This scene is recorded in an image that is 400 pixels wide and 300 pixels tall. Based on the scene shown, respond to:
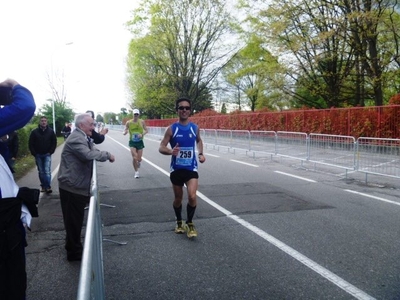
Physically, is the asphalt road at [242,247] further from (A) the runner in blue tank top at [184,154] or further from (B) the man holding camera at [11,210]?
(B) the man holding camera at [11,210]

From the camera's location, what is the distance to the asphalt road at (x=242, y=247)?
387cm

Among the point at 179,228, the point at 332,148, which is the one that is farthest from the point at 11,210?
the point at 332,148

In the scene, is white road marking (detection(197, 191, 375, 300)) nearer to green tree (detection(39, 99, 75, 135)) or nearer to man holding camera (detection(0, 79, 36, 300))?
man holding camera (detection(0, 79, 36, 300))

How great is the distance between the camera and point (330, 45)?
81.1 ft

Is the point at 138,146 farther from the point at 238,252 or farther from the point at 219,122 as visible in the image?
the point at 219,122

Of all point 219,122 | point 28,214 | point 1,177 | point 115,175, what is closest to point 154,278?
point 28,214

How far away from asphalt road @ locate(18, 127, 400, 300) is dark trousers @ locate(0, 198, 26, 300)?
1.29m

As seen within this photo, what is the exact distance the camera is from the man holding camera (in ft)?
7.98

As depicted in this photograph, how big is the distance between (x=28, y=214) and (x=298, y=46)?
22.5m

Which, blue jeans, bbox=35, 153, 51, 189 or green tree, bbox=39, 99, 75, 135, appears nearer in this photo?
blue jeans, bbox=35, 153, 51, 189

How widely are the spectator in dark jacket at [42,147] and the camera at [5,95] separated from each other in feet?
23.3

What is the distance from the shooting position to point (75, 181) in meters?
4.79

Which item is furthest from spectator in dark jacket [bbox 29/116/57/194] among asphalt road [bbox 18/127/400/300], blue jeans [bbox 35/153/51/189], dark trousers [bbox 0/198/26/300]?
dark trousers [bbox 0/198/26/300]

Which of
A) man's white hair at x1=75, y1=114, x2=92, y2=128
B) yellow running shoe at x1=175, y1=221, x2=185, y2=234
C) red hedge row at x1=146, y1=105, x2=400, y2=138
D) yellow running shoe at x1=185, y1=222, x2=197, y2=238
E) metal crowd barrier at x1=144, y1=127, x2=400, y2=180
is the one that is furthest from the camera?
red hedge row at x1=146, y1=105, x2=400, y2=138
